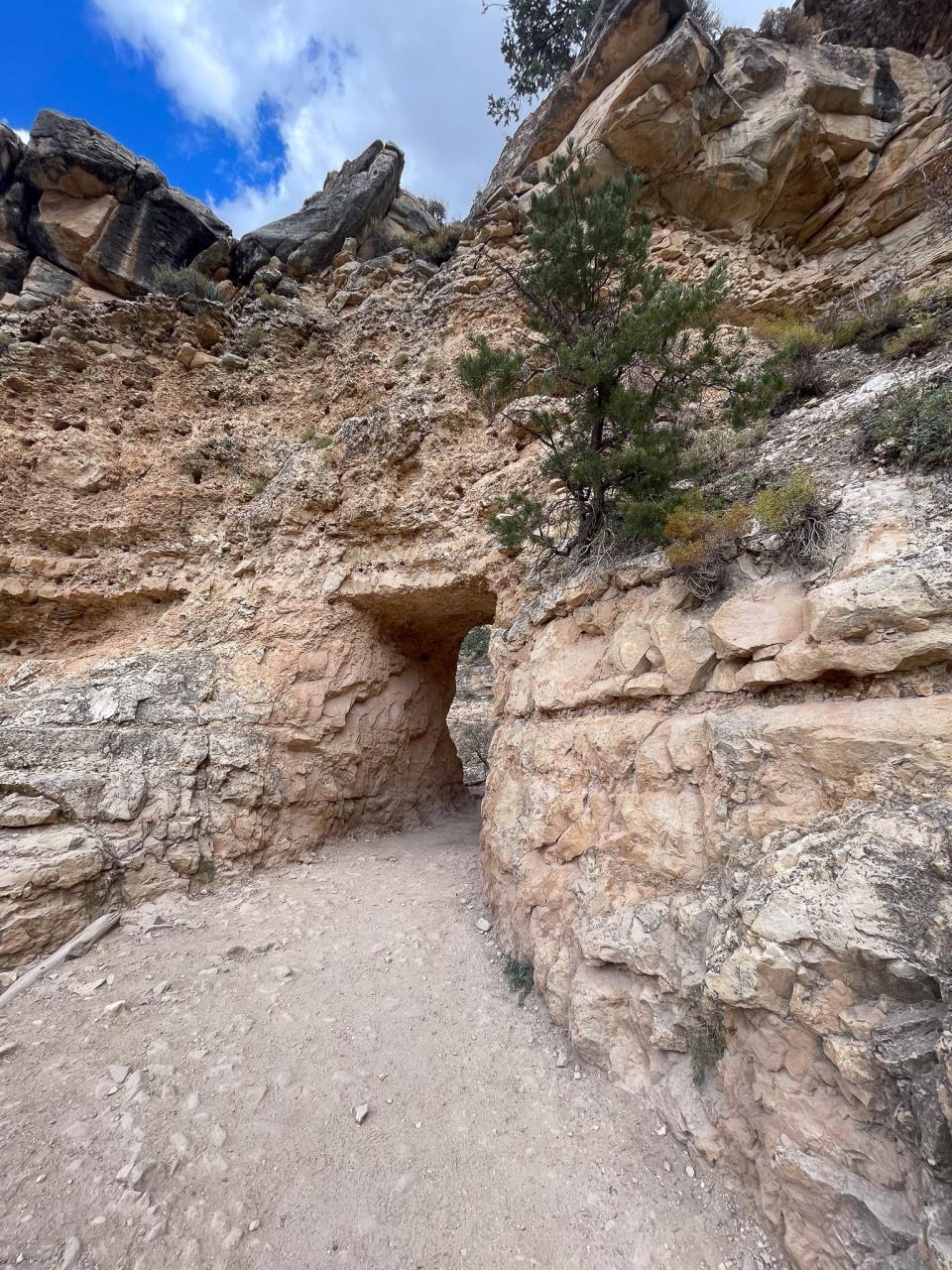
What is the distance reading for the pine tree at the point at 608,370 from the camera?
15.2ft

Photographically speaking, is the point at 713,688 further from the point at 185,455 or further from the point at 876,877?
the point at 185,455

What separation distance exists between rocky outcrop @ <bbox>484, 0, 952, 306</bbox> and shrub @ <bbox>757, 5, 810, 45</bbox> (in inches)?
25.6

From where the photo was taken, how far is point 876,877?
7.69 feet

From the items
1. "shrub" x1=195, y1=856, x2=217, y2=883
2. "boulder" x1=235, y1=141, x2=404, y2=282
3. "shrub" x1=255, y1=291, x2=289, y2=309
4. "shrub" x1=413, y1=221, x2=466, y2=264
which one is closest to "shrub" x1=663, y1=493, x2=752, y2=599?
"shrub" x1=195, y1=856, x2=217, y2=883

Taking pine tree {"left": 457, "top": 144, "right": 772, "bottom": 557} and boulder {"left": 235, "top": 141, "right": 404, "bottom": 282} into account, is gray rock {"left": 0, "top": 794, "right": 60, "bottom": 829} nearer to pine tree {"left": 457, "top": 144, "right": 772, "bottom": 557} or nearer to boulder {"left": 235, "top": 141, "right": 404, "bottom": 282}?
pine tree {"left": 457, "top": 144, "right": 772, "bottom": 557}

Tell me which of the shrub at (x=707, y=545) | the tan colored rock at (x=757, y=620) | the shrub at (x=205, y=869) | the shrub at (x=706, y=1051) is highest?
the shrub at (x=707, y=545)

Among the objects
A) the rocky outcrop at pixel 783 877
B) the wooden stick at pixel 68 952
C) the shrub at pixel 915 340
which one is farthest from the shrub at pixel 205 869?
the shrub at pixel 915 340

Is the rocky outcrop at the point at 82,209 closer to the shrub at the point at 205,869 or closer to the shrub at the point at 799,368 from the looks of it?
the shrub at the point at 205,869

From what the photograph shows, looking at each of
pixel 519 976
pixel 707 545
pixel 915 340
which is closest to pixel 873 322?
pixel 915 340

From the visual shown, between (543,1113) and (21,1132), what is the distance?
3.25 m

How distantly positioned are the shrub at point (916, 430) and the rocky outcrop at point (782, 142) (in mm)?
6296

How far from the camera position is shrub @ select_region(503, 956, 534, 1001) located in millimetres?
4203

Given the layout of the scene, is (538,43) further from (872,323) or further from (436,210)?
(872,323)

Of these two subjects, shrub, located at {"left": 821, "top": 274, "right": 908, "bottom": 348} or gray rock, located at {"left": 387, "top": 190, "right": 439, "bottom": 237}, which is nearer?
shrub, located at {"left": 821, "top": 274, "right": 908, "bottom": 348}
